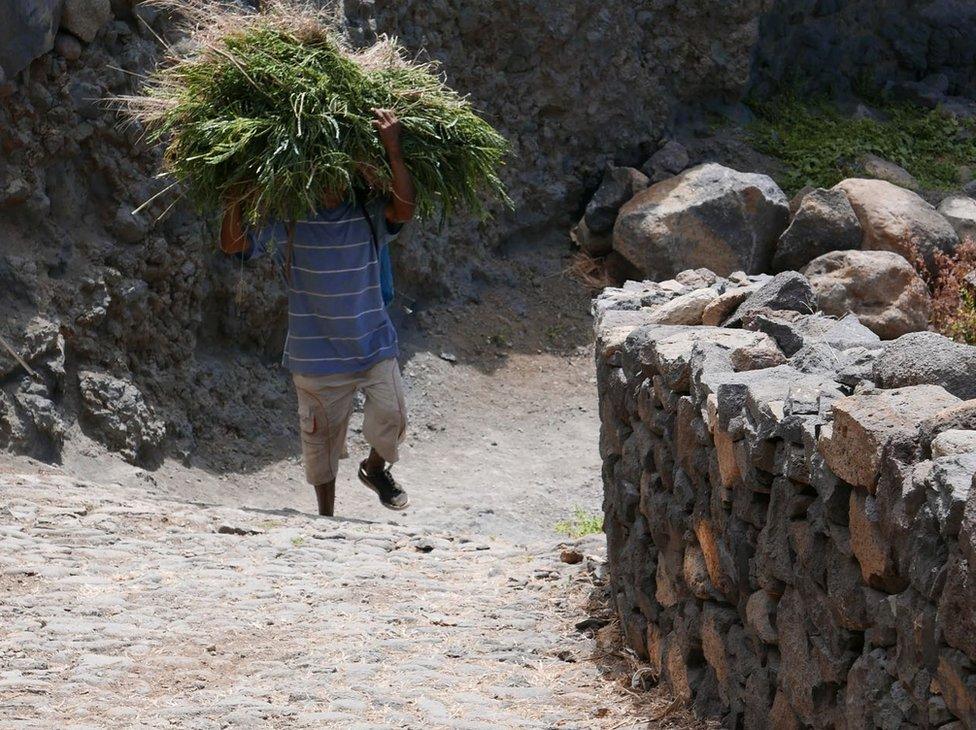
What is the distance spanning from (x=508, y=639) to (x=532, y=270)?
24.2 feet

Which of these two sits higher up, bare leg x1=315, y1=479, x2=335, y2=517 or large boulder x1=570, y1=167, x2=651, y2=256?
large boulder x1=570, y1=167, x2=651, y2=256

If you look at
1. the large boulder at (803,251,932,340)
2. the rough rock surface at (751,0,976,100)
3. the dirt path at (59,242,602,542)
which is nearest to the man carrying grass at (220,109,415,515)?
the dirt path at (59,242,602,542)

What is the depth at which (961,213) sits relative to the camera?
1091 cm

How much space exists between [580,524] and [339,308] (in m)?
1.94

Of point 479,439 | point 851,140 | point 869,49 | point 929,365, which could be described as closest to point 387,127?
point 929,365

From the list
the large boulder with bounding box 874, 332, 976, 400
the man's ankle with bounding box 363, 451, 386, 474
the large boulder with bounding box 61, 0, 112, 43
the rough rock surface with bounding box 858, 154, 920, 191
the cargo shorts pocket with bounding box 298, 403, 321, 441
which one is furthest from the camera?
the rough rock surface with bounding box 858, 154, 920, 191

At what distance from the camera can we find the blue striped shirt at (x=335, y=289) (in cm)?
595

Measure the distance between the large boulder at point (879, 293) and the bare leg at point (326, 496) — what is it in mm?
3265

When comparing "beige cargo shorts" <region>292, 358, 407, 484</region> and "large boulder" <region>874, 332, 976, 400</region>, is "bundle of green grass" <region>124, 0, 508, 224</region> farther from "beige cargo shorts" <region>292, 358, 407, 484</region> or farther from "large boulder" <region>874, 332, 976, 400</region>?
"large boulder" <region>874, 332, 976, 400</region>

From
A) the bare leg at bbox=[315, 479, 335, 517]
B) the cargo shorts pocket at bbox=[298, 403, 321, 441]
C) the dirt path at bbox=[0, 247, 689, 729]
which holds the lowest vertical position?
the bare leg at bbox=[315, 479, 335, 517]

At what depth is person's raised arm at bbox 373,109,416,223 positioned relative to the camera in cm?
557

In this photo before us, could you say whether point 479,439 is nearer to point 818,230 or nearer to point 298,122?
point 818,230

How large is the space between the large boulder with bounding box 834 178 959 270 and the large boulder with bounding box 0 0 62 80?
236 inches

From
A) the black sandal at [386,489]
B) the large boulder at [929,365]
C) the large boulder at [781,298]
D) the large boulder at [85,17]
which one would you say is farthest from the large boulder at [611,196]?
the large boulder at [929,365]
